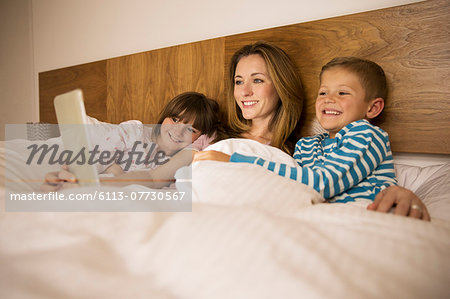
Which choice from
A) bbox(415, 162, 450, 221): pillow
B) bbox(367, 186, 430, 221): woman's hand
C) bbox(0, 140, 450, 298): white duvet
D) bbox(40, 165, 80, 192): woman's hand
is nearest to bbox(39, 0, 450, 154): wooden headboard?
bbox(415, 162, 450, 221): pillow

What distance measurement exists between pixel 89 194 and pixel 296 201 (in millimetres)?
412

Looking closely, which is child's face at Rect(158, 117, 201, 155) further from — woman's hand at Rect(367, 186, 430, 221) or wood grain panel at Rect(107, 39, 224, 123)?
woman's hand at Rect(367, 186, 430, 221)

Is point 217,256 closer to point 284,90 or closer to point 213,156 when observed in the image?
point 213,156

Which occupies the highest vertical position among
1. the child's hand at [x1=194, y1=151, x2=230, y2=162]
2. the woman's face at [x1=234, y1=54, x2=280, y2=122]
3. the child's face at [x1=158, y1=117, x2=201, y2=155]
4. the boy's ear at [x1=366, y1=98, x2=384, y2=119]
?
the woman's face at [x1=234, y1=54, x2=280, y2=122]

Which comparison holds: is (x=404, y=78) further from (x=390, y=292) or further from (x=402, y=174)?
(x=390, y=292)

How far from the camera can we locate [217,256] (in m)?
0.38

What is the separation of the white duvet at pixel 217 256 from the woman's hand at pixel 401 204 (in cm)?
8

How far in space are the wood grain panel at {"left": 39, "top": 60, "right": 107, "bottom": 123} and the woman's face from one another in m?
1.15

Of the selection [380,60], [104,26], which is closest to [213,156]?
[380,60]

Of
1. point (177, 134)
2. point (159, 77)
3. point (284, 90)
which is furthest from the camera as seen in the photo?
point (159, 77)

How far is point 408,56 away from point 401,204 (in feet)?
2.02

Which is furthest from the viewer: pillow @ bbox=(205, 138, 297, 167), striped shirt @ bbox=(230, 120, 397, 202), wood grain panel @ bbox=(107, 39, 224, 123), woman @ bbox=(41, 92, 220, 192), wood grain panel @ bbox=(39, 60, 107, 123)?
wood grain panel @ bbox=(39, 60, 107, 123)

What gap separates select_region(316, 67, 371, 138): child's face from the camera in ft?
3.04

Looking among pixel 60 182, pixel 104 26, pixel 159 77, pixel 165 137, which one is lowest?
pixel 60 182
